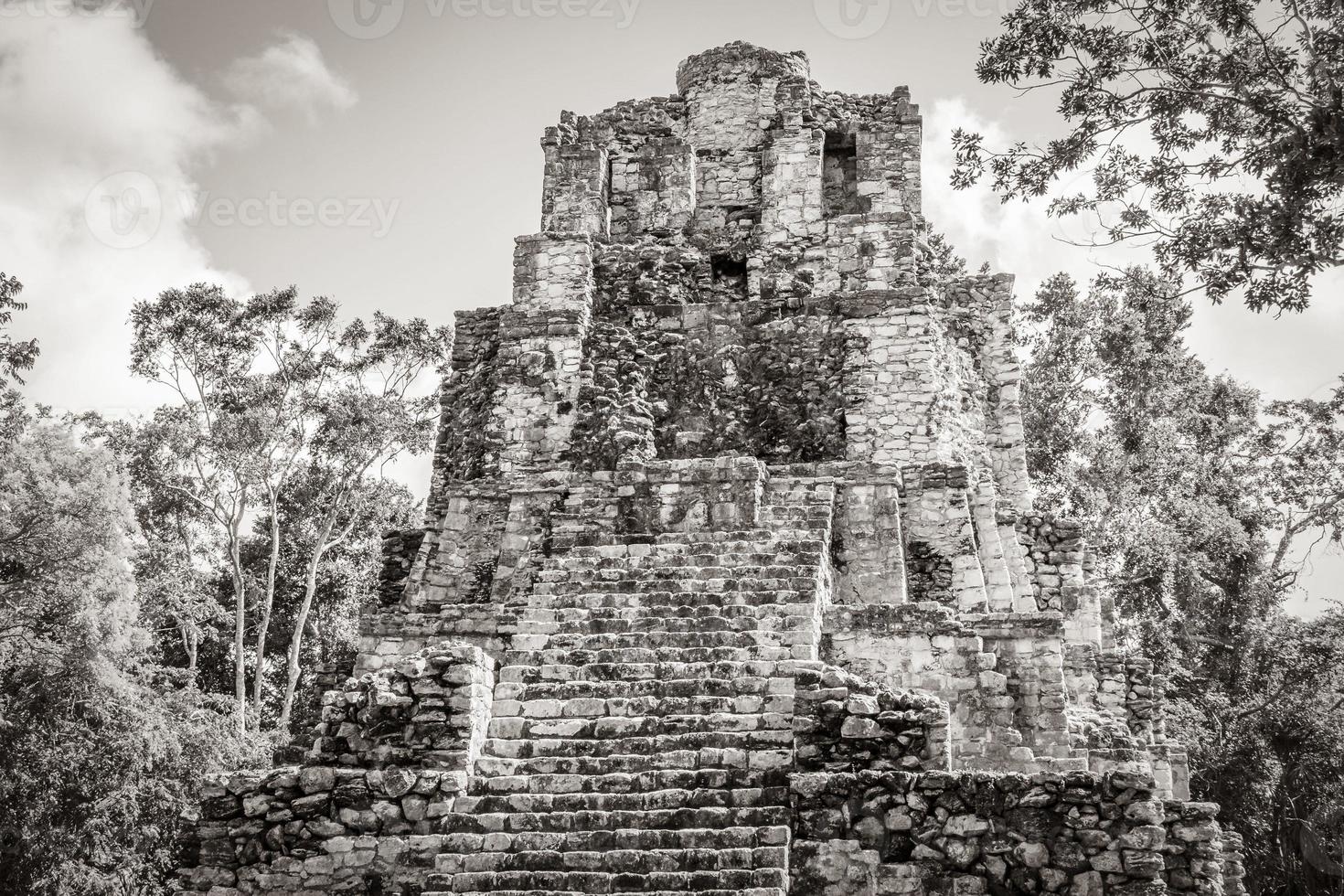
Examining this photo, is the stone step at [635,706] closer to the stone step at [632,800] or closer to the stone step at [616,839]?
the stone step at [632,800]

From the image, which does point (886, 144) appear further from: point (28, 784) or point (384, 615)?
point (28, 784)

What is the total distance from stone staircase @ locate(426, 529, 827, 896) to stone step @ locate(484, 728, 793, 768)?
13mm

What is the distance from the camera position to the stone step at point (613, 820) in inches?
285

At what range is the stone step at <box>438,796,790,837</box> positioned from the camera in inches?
285

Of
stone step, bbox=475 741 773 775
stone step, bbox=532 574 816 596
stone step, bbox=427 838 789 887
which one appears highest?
stone step, bbox=532 574 816 596

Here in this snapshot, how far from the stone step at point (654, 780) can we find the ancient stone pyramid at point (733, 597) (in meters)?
0.02

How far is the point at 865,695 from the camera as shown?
24.5 ft

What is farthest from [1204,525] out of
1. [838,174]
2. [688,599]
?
[688,599]

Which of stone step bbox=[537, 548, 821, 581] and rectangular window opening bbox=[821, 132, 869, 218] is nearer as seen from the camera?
stone step bbox=[537, 548, 821, 581]

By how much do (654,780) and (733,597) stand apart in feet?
6.60

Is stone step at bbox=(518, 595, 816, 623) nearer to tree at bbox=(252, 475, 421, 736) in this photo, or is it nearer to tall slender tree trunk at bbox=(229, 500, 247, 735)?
tall slender tree trunk at bbox=(229, 500, 247, 735)

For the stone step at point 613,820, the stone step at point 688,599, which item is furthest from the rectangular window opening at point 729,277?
the stone step at point 613,820

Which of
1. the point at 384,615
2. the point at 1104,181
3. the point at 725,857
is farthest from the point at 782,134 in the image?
the point at 725,857

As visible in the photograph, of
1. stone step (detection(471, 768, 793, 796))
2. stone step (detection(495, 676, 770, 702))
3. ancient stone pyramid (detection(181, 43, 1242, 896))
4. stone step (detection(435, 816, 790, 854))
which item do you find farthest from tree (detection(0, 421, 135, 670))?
stone step (detection(435, 816, 790, 854))
